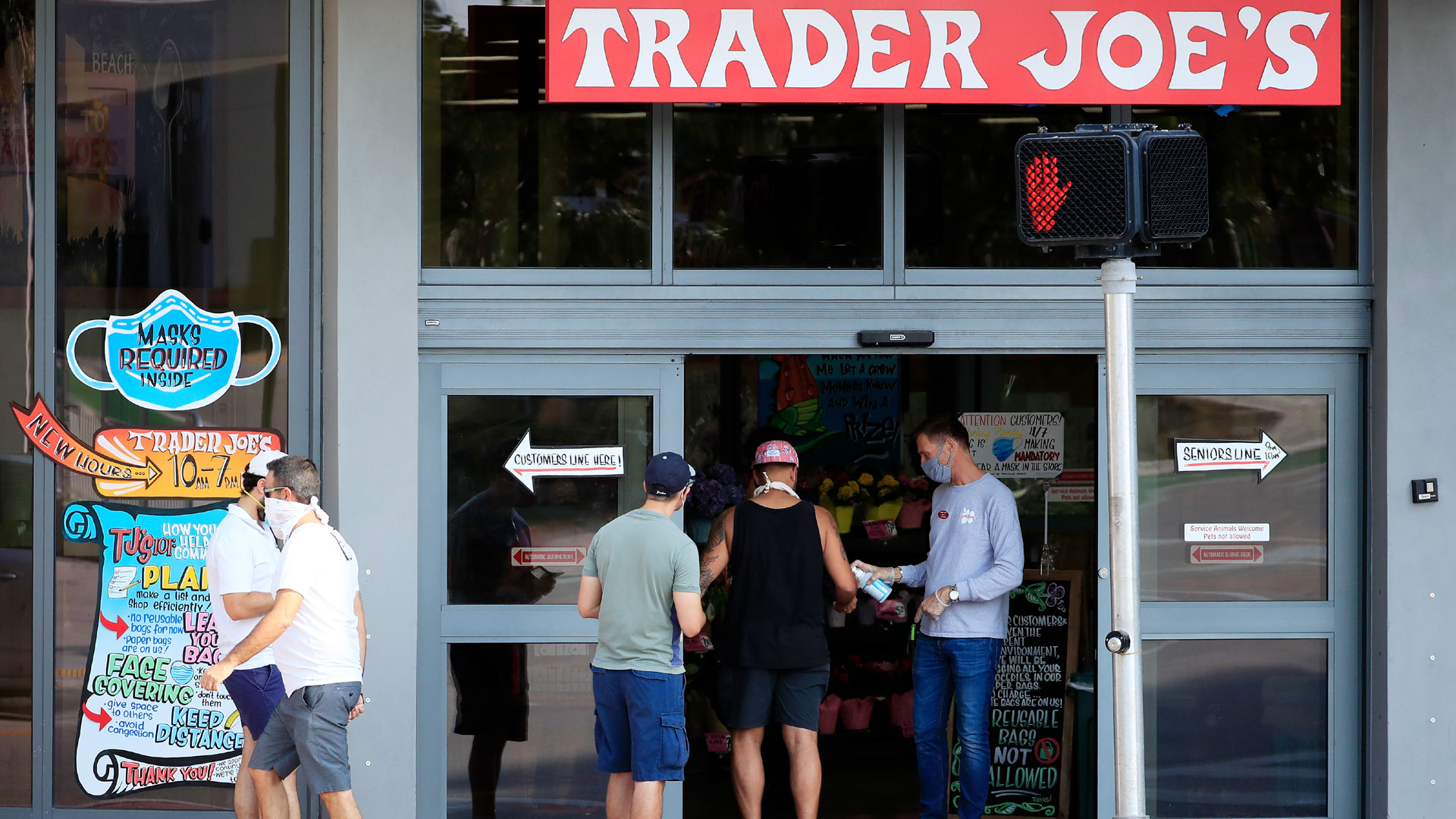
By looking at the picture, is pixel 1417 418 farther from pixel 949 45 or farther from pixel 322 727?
pixel 322 727

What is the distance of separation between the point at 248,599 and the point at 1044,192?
11.7 feet

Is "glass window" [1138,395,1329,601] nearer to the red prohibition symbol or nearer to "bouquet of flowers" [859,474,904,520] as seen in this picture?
the red prohibition symbol

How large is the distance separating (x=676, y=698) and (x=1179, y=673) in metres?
2.53

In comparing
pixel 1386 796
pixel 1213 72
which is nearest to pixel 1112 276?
pixel 1213 72

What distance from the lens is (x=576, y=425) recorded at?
21.3 feet

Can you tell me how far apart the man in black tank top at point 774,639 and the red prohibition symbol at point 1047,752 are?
5.09 ft

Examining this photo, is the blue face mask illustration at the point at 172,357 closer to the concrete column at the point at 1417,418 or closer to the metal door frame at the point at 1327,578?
the metal door frame at the point at 1327,578

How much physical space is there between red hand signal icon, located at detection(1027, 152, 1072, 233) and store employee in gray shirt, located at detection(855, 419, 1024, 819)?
2.11 meters

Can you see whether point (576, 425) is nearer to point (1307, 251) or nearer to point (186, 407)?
point (186, 407)

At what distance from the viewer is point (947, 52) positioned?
625 centimetres

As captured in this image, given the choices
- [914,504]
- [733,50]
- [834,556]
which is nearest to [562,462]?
[834,556]

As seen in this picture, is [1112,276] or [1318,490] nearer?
[1112,276]

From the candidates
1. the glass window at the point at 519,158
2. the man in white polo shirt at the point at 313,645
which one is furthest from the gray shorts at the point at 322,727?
the glass window at the point at 519,158

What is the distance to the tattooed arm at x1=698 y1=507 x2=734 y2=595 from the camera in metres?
6.68
